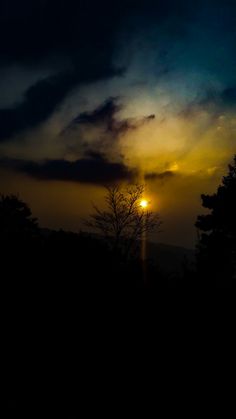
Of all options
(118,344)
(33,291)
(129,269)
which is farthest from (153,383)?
(129,269)

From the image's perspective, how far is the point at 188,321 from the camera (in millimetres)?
11305

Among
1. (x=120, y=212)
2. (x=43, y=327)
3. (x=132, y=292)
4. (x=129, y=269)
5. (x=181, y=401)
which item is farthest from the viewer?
(x=120, y=212)

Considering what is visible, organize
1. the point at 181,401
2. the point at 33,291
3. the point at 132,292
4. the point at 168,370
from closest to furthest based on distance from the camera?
the point at 181,401 < the point at 168,370 < the point at 33,291 < the point at 132,292

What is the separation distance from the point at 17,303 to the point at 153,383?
4.08 m

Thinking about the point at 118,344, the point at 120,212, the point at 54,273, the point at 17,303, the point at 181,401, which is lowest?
the point at 181,401

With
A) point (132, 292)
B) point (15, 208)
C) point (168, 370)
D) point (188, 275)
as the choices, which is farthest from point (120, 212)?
point (168, 370)

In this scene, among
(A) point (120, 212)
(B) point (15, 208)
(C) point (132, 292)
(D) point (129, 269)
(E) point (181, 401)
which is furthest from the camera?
(B) point (15, 208)

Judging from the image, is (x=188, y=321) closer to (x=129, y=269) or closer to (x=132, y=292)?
(x=132, y=292)

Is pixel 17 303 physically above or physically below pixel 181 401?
above

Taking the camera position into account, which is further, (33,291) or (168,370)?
(33,291)

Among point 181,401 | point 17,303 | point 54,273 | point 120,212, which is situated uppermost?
point 120,212

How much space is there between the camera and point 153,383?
9.73 metres

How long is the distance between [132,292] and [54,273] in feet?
7.75

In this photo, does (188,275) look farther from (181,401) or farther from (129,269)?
(181,401)
